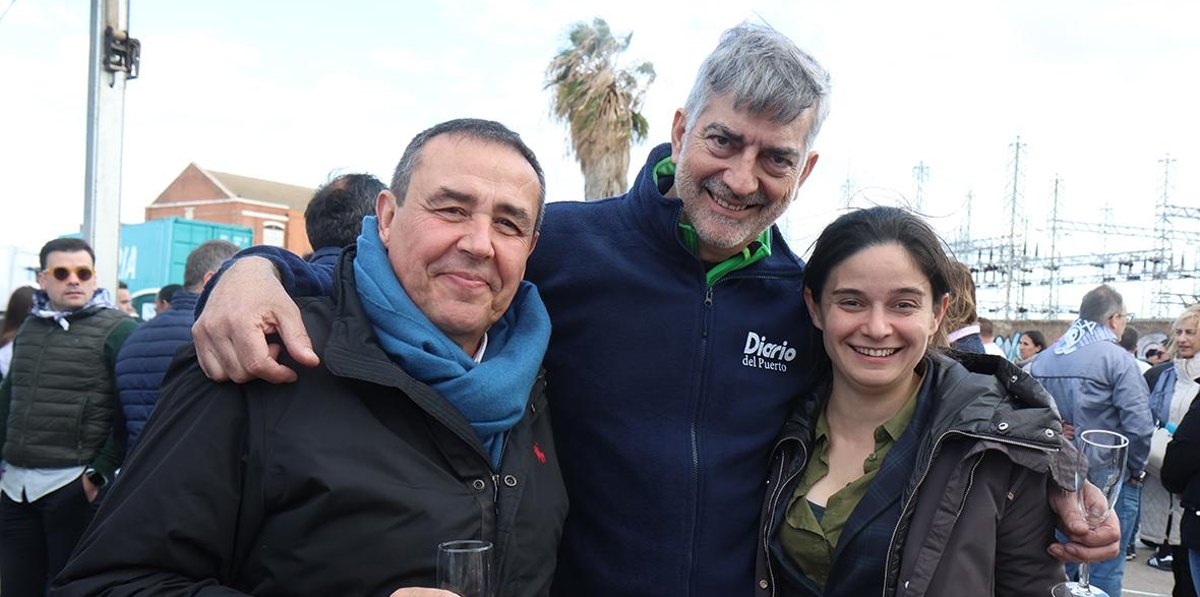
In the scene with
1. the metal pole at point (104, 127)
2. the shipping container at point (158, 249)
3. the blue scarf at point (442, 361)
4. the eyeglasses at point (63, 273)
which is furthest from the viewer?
the shipping container at point (158, 249)

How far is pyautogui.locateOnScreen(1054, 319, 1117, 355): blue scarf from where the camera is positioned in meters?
6.60

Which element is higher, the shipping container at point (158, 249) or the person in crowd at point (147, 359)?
the shipping container at point (158, 249)

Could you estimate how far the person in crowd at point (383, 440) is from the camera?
154 cm

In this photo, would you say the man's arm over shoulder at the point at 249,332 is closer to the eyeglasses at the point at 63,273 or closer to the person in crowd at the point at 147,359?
the person in crowd at the point at 147,359

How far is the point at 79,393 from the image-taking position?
4.71 meters

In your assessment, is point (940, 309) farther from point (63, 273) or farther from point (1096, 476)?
point (63, 273)

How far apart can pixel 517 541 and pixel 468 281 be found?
647 millimetres

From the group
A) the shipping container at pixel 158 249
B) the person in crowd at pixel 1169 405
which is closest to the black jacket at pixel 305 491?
the person in crowd at pixel 1169 405

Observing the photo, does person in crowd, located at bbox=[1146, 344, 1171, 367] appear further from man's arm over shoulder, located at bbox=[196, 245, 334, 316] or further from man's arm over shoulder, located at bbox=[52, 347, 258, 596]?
man's arm over shoulder, located at bbox=[52, 347, 258, 596]

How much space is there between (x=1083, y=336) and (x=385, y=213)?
21.9ft

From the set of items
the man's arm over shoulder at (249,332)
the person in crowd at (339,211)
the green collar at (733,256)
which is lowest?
the man's arm over shoulder at (249,332)

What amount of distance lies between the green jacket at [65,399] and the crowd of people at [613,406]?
3.38 m

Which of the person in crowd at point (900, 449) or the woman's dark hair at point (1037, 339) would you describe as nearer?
the person in crowd at point (900, 449)

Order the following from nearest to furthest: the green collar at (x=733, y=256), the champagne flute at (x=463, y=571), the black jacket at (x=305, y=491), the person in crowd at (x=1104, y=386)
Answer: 1. the champagne flute at (x=463, y=571)
2. the black jacket at (x=305, y=491)
3. the green collar at (x=733, y=256)
4. the person in crowd at (x=1104, y=386)
